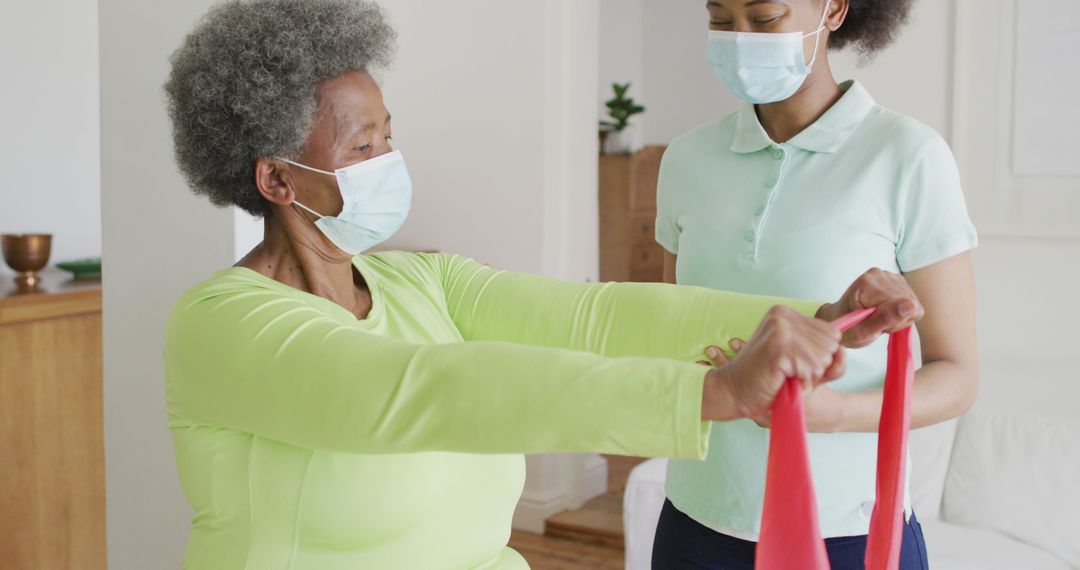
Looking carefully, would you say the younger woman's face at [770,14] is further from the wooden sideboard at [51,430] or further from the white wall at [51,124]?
the white wall at [51,124]

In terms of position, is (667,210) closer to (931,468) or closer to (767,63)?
(767,63)

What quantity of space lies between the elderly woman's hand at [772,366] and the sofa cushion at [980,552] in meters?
1.87

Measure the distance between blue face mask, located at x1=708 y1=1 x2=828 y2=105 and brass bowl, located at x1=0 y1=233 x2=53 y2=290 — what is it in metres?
2.76

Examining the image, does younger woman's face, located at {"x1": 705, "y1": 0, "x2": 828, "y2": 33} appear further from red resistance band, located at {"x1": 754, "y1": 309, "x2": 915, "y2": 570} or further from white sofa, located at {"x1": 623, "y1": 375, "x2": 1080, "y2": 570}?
white sofa, located at {"x1": 623, "y1": 375, "x2": 1080, "y2": 570}

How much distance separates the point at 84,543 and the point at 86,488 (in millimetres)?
169

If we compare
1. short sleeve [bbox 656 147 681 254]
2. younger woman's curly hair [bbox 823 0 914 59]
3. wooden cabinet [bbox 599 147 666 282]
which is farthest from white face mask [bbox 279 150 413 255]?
wooden cabinet [bbox 599 147 666 282]

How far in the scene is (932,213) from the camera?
1.34 metres

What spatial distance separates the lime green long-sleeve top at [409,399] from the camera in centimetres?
93

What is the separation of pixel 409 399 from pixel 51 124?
4.30 meters

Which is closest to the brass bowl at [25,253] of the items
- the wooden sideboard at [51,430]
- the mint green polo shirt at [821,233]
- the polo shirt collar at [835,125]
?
the wooden sideboard at [51,430]

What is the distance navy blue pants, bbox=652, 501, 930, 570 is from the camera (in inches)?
54.4

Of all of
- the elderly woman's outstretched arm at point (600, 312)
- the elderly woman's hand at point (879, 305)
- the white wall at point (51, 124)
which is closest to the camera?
the elderly woman's hand at point (879, 305)

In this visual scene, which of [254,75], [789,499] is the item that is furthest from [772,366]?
[254,75]

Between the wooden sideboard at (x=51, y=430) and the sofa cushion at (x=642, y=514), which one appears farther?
the wooden sideboard at (x=51, y=430)
